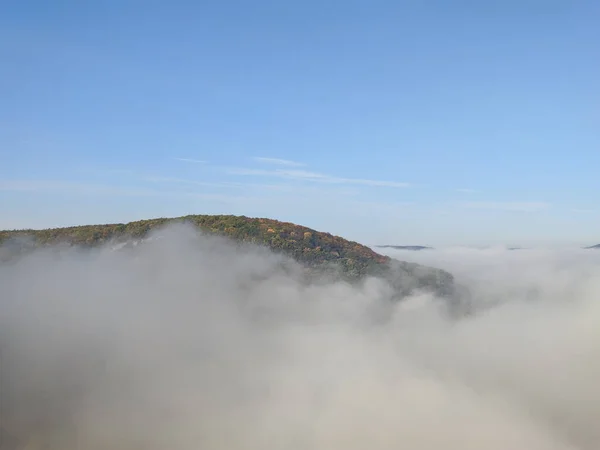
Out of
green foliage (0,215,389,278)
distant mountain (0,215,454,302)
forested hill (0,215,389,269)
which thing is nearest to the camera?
distant mountain (0,215,454,302)

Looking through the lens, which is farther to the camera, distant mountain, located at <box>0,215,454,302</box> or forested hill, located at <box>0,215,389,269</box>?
forested hill, located at <box>0,215,389,269</box>

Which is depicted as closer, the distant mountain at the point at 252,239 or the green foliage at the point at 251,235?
the distant mountain at the point at 252,239

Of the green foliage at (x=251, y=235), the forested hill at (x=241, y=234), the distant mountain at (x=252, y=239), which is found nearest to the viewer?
the distant mountain at (x=252, y=239)

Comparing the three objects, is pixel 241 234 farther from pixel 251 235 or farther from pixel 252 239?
pixel 252 239

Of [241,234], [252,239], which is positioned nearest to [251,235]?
[252,239]


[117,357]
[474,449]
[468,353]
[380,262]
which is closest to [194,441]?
[117,357]

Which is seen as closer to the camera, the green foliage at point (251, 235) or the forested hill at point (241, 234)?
the forested hill at point (241, 234)

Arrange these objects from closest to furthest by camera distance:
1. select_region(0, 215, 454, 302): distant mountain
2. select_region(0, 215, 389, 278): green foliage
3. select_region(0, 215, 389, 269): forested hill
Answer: select_region(0, 215, 454, 302): distant mountain
select_region(0, 215, 389, 269): forested hill
select_region(0, 215, 389, 278): green foliage

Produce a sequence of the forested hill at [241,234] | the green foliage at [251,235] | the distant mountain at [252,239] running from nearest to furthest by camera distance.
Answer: the distant mountain at [252,239] → the forested hill at [241,234] → the green foliage at [251,235]

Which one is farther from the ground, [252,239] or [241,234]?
[241,234]
